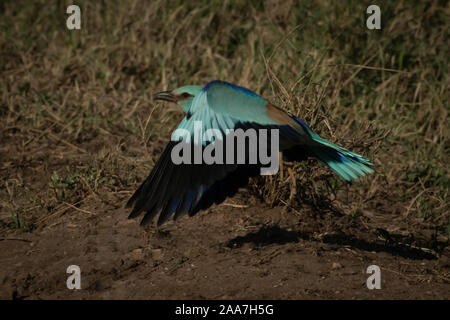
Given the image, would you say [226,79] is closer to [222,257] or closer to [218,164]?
[222,257]

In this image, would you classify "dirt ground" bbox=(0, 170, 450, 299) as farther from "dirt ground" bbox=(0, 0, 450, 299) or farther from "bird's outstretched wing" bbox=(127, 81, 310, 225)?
"bird's outstretched wing" bbox=(127, 81, 310, 225)

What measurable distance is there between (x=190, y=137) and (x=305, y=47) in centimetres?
250

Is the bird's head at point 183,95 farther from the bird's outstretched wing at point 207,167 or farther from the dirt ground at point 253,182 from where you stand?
the bird's outstretched wing at point 207,167

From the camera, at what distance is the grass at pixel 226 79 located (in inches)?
167

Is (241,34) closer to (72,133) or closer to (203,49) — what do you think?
(203,49)

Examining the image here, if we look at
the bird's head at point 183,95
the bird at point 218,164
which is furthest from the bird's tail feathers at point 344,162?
the bird's head at point 183,95

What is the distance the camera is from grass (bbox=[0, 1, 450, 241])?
4242 mm

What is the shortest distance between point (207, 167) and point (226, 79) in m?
2.39

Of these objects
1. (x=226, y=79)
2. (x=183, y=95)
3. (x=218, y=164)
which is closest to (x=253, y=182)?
(x=183, y=95)

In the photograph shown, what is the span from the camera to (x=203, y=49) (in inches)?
236

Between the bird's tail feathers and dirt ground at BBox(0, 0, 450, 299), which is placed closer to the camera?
dirt ground at BBox(0, 0, 450, 299)

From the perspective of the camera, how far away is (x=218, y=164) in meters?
3.15

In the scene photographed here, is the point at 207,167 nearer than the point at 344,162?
Yes

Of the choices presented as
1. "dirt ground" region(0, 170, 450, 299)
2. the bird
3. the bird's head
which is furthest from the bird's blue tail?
the bird's head
